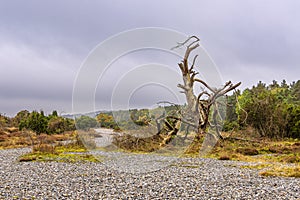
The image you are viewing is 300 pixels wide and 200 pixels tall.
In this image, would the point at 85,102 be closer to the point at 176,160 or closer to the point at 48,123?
the point at 176,160

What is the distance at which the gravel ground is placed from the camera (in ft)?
26.0

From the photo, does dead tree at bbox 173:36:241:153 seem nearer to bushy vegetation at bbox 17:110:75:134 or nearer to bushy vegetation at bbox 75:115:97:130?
bushy vegetation at bbox 75:115:97:130

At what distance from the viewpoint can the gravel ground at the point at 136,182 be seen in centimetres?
794

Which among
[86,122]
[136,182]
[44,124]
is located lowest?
[136,182]

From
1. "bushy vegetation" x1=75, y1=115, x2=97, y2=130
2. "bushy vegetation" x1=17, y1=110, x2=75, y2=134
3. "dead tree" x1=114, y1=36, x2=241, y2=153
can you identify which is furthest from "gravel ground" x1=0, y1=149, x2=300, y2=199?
"bushy vegetation" x1=17, y1=110, x2=75, y2=134

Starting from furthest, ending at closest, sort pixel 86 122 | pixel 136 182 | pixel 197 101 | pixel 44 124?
pixel 44 124, pixel 197 101, pixel 86 122, pixel 136 182

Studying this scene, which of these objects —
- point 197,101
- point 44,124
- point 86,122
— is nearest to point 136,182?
point 86,122

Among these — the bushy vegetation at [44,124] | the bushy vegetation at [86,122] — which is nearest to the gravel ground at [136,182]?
the bushy vegetation at [86,122]

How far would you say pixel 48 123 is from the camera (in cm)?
2995

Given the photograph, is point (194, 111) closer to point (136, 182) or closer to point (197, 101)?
point (197, 101)

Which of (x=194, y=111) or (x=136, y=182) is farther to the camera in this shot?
(x=194, y=111)

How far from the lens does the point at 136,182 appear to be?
9367mm

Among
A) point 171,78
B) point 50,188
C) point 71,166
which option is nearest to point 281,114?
point 171,78

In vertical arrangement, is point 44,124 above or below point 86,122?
above
